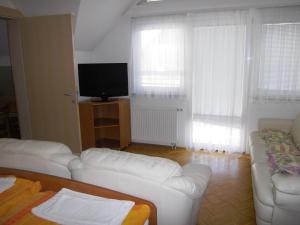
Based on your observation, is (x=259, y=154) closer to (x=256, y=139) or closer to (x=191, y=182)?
(x=256, y=139)

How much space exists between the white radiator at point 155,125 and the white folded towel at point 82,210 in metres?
2.85

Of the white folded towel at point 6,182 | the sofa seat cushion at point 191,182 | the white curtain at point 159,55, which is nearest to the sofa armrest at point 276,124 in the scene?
the white curtain at point 159,55

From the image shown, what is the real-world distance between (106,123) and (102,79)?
726 millimetres

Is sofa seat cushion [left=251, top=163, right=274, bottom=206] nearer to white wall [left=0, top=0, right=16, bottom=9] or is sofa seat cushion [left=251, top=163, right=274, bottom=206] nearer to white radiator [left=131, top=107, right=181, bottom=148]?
white radiator [left=131, top=107, right=181, bottom=148]

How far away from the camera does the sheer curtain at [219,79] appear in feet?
11.6

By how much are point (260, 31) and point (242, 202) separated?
7.57 feet

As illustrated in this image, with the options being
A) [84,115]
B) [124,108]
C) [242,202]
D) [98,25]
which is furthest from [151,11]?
[242,202]

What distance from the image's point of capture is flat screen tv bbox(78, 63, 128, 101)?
12.6 ft

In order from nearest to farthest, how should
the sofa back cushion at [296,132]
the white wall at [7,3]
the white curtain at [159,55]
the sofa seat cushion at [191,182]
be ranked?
1. the sofa seat cushion at [191,182]
2. the sofa back cushion at [296,132]
3. the white wall at [7,3]
4. the white curtain at [159,55]

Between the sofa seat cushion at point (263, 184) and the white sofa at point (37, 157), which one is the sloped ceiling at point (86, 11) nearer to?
the white sofa at point (37, 157)

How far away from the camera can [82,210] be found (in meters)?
1.14

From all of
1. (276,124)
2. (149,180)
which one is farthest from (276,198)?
(276,124)

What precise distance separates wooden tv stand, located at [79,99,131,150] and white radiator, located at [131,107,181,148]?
169mm

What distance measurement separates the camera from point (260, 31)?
3371 millimetres
